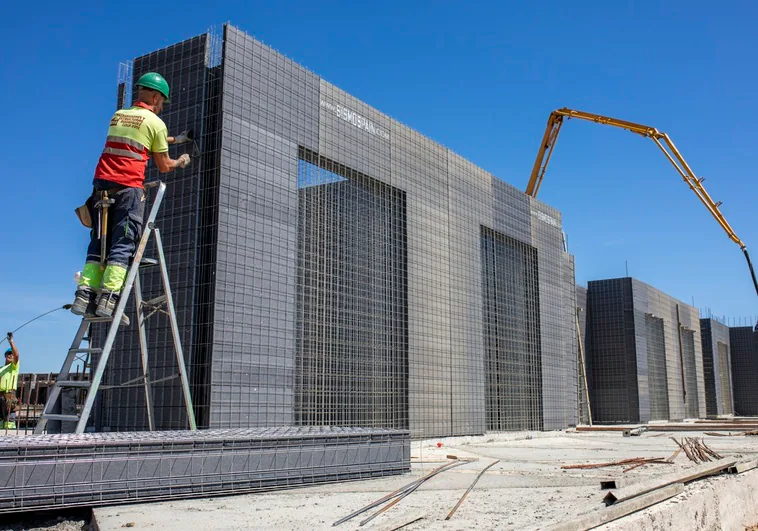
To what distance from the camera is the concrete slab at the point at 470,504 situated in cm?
626

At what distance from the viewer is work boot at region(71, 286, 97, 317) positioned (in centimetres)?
730

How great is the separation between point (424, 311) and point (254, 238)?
19.2 feet

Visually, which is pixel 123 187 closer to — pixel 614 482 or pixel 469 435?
pixel 614 482

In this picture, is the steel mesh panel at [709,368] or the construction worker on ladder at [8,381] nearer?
the construction worker on ladder at [8,381]

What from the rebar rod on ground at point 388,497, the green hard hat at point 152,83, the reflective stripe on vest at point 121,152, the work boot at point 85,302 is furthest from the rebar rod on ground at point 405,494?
the green hard hat at point 152,83

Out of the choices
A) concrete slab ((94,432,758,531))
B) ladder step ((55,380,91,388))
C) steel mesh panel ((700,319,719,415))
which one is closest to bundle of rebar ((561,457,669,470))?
concrete slab ((94,432,758,531))

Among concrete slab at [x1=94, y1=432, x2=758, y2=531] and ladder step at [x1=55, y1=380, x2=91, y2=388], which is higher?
ladder step at [x1=55, y1=380, x2=91, y2=388]

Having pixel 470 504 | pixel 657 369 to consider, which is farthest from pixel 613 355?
pixel 470 504

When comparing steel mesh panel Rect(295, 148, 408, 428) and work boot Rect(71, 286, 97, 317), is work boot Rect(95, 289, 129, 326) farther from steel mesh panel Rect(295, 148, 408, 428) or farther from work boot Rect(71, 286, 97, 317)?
steel mesh panel Rect(295, 148, 408, 428)

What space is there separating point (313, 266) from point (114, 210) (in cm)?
676

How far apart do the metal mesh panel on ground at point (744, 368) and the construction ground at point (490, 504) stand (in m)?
48.7

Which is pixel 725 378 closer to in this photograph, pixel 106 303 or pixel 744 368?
pixel 744 368

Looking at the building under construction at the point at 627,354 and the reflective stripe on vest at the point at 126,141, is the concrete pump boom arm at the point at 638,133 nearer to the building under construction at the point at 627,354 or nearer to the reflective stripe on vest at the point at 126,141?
the building under construction at the point at 627,354

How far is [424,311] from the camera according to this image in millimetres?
16875
